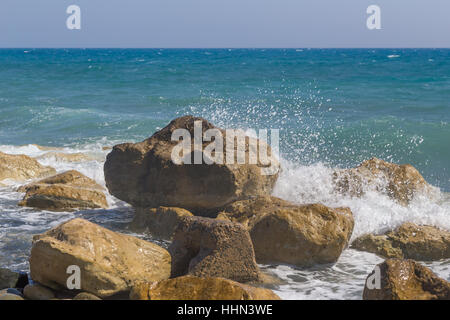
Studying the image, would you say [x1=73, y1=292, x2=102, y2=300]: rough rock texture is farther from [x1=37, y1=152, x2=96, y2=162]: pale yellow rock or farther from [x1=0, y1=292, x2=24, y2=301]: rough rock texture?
[x1=37, y1=152, x2=96, y2=162]: pale yellow rock

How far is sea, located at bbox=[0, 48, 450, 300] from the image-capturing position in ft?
19.1

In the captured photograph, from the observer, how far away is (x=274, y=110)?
55.8 ft

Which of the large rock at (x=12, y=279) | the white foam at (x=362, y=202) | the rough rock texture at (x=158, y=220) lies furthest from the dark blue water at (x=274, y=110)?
the large rock at (x=12, y=279)

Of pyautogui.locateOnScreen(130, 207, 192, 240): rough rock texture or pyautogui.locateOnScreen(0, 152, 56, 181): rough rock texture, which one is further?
pyautogui.locateOnScreen(0, 152, 56, 181): rough rock texture

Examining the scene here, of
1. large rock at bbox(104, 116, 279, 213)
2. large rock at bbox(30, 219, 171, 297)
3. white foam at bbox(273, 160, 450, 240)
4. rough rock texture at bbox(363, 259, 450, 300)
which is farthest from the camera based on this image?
white foam at bbox(273, 160, 450, 240)

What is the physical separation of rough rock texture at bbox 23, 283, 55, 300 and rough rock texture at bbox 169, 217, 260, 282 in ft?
3.32

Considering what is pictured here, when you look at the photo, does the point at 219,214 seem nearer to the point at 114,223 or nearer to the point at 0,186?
the point at 114,223

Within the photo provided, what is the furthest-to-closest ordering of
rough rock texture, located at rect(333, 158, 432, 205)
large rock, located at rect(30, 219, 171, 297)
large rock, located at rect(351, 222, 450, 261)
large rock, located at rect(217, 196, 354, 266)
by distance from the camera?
rough rock texture, located at rect(333, 158, 432, 205) → large rock, located at rect(351, 222, 450, 261) → large rock, located at rect(217, 196, 354, 266) → large rock, located at rect(30, 219, 171, 297)

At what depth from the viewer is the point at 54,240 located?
4.04 m

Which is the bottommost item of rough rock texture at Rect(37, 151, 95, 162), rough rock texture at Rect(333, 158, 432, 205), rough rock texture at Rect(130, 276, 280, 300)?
rough rock texture at Rect(37, 151, 95, 162)

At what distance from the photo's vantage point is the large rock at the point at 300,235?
193 inches

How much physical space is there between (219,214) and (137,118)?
1132cm

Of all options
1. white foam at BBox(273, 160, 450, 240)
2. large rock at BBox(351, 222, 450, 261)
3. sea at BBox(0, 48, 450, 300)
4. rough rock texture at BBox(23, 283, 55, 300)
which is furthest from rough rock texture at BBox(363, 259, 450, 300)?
rough rock texture at BBox(23, 283, 55, 300)
